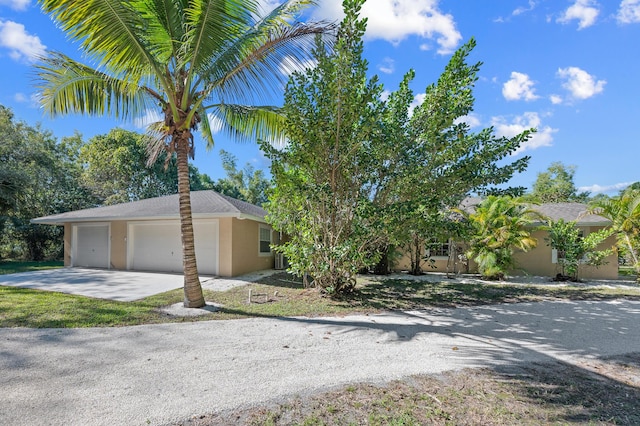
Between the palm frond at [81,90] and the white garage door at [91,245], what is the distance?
877cm

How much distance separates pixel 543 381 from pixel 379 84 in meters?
6.18

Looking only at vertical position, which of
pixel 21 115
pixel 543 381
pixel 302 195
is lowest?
pixel 543 381

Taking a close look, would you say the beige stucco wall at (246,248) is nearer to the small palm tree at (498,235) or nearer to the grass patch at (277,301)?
the grass patch at (277,301)

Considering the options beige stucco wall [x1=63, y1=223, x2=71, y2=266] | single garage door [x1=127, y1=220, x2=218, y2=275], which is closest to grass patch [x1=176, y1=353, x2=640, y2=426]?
single garage door [x1=127, y1=220, x2=218, y2=275]

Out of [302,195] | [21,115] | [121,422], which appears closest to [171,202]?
[302,195]

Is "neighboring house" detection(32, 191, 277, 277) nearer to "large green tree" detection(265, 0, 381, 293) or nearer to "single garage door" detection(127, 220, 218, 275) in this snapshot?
"single garage door" detection(127, 220, 218, 275)

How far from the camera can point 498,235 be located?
12.2 metres

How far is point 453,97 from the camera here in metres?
7.44

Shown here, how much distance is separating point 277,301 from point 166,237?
769 centimetres

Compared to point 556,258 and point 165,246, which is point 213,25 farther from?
point 556,258

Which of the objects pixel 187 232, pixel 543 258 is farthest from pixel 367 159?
pixel 543 258

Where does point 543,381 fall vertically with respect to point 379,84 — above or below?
below

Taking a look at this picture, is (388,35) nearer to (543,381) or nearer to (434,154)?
(434,154)

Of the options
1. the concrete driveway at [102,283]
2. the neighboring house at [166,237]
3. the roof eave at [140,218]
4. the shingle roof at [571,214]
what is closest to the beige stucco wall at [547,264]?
the shingle roof at [571,214]
